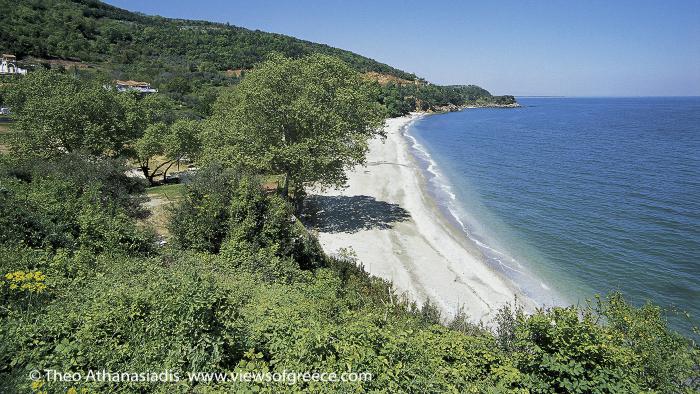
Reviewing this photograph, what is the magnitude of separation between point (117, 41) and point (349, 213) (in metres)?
126

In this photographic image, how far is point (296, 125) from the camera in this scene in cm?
2550

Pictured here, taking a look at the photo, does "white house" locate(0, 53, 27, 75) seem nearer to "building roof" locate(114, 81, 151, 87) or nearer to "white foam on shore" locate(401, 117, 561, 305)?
"building roof" locate(114, 81, 151, 87)

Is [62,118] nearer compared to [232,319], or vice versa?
[232,319]

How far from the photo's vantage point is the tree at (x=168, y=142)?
33531mm

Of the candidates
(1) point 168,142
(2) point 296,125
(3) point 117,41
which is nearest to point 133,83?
(3) point 117,41

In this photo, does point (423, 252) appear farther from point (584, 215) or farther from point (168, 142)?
point (168, 142)

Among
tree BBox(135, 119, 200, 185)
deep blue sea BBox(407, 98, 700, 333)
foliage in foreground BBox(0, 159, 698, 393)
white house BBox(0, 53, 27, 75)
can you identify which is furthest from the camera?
white house BBox(0, 53, 27, 75)

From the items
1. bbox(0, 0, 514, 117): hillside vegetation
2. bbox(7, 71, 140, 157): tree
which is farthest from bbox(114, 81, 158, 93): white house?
bbox(7, 71, 140, 157): tree

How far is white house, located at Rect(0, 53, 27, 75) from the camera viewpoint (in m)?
71.2

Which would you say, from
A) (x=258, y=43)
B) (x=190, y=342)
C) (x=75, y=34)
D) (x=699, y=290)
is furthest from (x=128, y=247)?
(x=258, y=43)

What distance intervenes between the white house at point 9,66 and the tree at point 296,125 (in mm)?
72181

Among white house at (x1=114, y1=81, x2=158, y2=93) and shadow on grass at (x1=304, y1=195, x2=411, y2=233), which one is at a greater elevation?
white house at (x1=114, y1=81, x2=158, y2=93)

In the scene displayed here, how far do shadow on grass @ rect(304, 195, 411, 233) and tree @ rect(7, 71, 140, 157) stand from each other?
54.9 feet

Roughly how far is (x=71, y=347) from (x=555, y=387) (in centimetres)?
882
